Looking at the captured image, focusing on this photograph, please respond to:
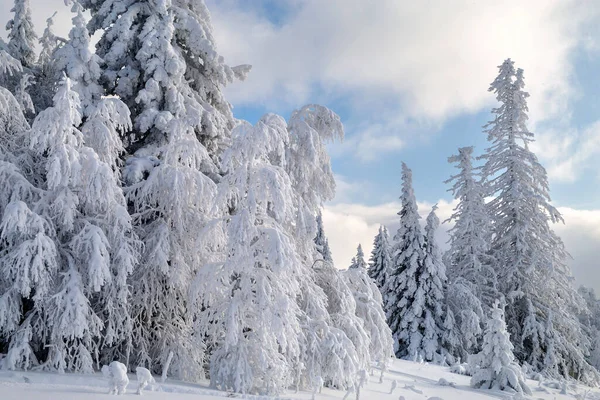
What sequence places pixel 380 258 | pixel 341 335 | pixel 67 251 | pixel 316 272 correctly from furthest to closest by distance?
pixel 380 258, pixel 316 272, pixel 341 335, pixel 67 251

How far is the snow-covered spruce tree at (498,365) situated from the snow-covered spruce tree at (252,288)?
934cm

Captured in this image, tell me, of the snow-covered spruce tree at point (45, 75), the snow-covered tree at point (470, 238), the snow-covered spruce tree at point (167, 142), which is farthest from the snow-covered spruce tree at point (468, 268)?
the snow-covered spruce tree at point (45, 75)

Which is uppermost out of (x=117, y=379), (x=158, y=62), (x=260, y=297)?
(x=158, y=62)

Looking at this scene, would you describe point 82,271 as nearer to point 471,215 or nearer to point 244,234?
point 244,234

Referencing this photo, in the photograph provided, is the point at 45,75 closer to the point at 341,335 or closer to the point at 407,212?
the point at 341,335

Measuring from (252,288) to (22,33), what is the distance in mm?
14787

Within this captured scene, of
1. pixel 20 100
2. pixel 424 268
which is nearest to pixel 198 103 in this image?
pixel 20 100

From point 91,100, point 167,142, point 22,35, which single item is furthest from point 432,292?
point 22,35

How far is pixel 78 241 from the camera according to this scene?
32.0 feet

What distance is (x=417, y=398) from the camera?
11.6 m

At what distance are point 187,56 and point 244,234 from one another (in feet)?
29.0

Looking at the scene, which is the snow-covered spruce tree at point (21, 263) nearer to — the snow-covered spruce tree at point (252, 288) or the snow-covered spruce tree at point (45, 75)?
the snow-covered spruce tree at point (252, 288)

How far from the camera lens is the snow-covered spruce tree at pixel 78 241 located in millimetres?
9203

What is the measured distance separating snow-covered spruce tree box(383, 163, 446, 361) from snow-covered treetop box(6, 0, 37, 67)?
21488 millimetres
